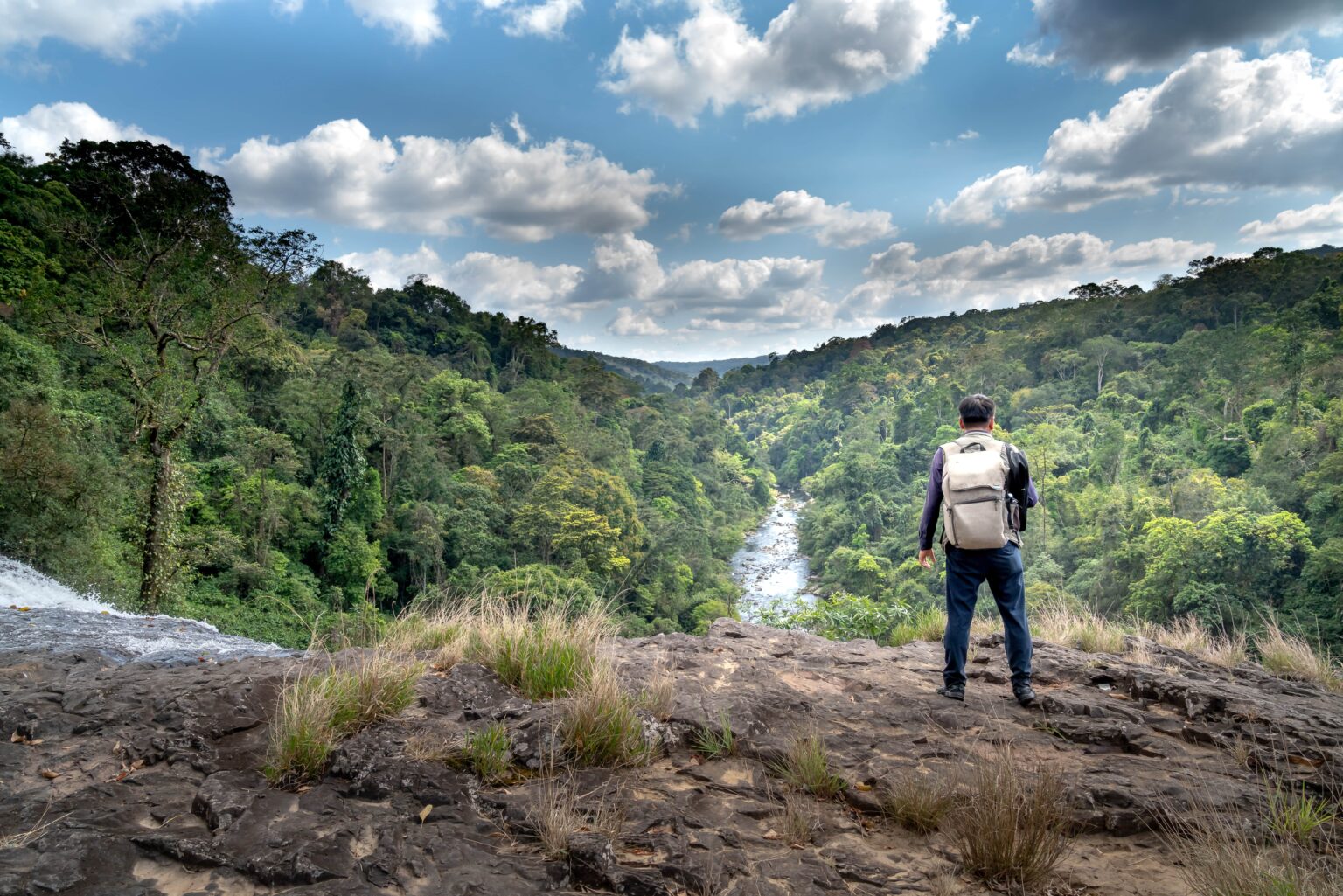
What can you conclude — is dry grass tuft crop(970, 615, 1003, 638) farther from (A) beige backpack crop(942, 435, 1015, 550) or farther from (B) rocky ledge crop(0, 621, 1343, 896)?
(A) beige backpack crop(942, 435, 1015, 550)

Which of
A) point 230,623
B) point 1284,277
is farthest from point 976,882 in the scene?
point 1284,277

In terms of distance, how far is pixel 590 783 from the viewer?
2668 millimetres

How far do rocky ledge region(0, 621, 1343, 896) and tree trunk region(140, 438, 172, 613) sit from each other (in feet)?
33.4

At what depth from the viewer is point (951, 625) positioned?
3.79m

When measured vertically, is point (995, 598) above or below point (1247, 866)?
above

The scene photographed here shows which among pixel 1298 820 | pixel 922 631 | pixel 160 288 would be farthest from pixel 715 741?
pixel 160 288

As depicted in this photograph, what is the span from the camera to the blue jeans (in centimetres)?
365

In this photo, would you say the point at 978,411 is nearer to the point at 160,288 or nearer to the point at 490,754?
the point at 490,754

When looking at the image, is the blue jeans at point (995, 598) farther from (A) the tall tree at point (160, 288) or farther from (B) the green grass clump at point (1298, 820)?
(A) the tall tree at point (160, 288)

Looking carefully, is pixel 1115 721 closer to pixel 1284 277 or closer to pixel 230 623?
pixel 230 623

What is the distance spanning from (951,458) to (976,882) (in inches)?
86.6

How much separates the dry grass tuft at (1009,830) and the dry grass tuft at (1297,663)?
3.76m

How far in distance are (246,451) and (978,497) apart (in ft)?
88.2

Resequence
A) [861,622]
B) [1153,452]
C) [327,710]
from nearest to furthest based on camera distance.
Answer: [327,710] → [861,622] → [1153,452]
